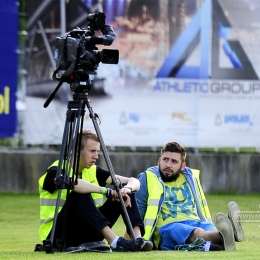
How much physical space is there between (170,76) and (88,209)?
929 centimetres

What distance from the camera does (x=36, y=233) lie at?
12461mm

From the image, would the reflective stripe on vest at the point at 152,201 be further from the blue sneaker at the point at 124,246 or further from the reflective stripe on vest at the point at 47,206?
the reflective stripe on vest at the point at 47,206

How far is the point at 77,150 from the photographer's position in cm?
902

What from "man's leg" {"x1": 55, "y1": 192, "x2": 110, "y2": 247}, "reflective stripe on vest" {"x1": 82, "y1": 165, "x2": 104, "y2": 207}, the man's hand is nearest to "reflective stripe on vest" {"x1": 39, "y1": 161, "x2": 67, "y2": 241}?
"man's leg" {"x1": 55, "y1": 192, "x2": 110, "y2": 247}

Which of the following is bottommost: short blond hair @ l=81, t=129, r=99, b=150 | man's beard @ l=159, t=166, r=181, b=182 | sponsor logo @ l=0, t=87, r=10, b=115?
man's beard @ l=159, t=166, r=181, b=182

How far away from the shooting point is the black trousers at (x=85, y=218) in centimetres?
893

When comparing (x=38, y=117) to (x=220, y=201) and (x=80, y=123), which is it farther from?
(x=80, y=123)

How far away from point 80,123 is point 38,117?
8.49 meters

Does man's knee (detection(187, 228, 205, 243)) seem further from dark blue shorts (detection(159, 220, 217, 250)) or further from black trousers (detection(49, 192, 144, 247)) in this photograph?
black trousers (detection(49, 192, 144, 247))

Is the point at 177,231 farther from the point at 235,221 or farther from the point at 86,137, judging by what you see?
the point at 86,137

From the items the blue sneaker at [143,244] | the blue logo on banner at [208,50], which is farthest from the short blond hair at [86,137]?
the blue logo on banner at [208,50]

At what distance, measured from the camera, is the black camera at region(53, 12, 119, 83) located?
8.70 meters

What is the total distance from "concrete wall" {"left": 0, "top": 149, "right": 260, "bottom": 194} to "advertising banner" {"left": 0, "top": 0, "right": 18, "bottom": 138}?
51 centimetres

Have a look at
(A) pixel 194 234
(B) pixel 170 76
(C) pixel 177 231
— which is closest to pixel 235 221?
(A) pixel 194 234
